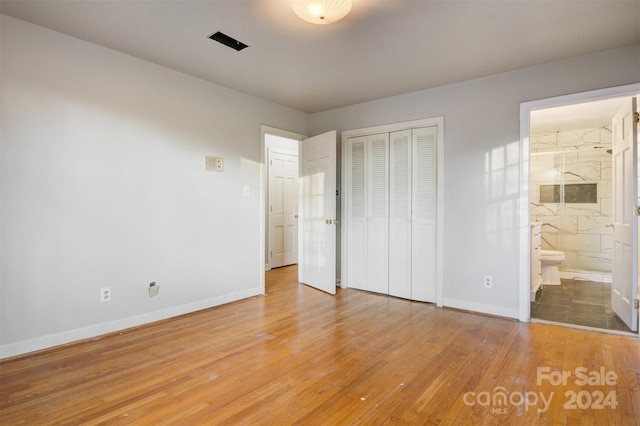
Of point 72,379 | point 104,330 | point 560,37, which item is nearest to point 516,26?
point 560,37

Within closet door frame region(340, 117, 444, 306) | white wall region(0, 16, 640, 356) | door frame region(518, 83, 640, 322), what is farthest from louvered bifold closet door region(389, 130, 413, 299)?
door frame region(518, 83, 640, 322)

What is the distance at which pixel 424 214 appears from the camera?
3826 mm

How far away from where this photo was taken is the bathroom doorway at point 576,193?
15.8ft

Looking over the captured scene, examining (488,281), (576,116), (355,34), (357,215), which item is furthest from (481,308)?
(576,116)

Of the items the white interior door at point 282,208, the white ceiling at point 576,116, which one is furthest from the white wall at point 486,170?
the white interior door at point 282,208

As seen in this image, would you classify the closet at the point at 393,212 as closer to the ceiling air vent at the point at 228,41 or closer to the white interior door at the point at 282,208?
the white interior door at the point at 282,208

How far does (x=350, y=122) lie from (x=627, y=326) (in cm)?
360

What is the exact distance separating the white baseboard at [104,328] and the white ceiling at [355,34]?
2.37m

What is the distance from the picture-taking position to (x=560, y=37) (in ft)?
8.46

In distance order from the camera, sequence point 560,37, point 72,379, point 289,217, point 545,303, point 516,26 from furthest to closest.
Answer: point 289,217 → point 545,303 → point 560,37 → point 516,26 → point 72,379

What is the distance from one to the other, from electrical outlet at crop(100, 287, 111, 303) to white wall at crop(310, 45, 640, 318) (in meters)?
3.33

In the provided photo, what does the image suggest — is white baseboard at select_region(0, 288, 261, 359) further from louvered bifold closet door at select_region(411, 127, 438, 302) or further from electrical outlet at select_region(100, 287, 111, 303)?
louvered bifold closet door at select_region(411, 127, 438, 302)

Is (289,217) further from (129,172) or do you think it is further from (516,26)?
(516,26)

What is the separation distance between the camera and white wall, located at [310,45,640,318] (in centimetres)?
312
